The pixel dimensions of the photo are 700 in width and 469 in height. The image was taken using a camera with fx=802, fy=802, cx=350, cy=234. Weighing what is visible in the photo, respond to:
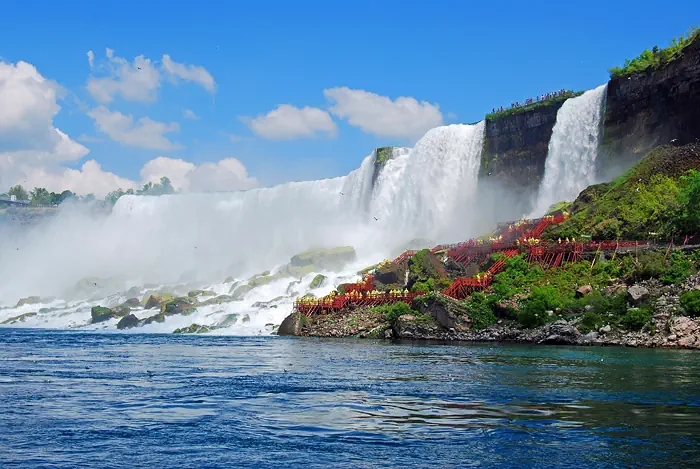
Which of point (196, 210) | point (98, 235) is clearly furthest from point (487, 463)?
point (98, 235)

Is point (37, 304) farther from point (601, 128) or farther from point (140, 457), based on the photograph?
point (140, 457)

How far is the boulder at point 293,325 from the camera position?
5488 cm

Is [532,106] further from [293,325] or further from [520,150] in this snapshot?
[293,325]

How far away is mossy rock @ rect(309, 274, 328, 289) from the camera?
239 ft

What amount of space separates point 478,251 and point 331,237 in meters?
39.2

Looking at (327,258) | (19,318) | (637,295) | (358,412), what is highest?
(327,258)

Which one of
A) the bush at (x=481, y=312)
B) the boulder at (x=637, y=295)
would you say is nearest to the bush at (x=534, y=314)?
the bush at (x=481, y=312)

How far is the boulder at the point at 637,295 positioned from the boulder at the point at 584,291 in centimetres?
308

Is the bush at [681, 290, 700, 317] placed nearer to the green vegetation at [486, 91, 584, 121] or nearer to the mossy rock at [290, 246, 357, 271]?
the green vegetation at [486, 91, 584, 121]

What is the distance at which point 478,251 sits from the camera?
194 ft

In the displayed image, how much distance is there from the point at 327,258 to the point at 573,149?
28.8 meters

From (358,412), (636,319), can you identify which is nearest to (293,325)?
(636,319)

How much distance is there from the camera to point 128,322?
69.8 m

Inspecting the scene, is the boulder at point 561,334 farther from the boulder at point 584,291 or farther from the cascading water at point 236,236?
the cascading water at point 236,236
